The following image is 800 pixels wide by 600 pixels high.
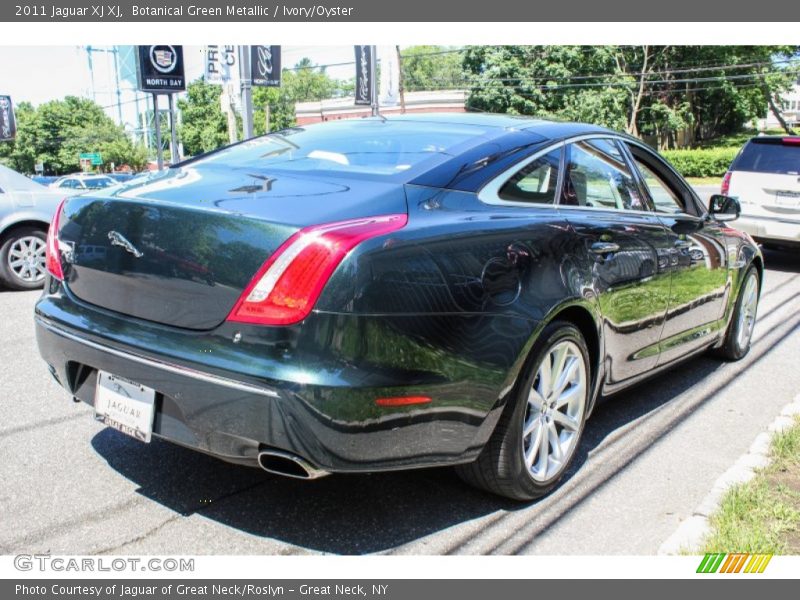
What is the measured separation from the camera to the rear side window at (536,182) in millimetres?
3188

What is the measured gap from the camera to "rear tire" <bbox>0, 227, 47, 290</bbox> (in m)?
7.67

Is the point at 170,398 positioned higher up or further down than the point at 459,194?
further down

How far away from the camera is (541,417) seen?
3225mm

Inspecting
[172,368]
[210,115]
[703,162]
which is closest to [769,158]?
[172,368]

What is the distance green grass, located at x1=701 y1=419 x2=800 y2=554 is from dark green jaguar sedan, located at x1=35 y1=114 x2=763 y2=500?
705mm

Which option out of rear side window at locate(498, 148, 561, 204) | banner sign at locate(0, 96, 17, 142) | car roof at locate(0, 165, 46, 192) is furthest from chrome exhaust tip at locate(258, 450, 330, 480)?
banner sign at locate(0, 96, 17, 142)

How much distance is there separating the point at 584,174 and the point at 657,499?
1.57m

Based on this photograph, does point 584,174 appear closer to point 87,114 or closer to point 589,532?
point 589,532

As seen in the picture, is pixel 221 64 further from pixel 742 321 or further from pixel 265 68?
pixel 742 321

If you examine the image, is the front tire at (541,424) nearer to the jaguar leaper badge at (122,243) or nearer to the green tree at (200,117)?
the jaguar leaper badge at (122,243)

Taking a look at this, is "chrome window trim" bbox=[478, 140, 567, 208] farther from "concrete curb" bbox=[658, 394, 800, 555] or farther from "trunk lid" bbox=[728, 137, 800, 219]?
"trunk lid" bbox=[728, 137, 800, 219]

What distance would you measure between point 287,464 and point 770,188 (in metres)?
8.91

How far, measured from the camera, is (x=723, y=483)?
11.2ft

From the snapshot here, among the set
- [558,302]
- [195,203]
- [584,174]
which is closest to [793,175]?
[584,174]
